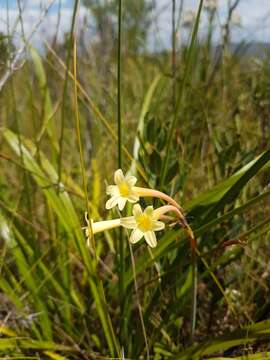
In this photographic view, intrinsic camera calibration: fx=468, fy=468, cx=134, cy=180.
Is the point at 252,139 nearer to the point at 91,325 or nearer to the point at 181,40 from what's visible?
the point at 181,40

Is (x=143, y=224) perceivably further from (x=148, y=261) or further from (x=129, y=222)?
(x=148, y=261)

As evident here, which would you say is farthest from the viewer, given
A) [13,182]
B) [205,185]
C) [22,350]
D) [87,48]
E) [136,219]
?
[87,48]

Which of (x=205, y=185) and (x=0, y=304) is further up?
(x=205, y=185)

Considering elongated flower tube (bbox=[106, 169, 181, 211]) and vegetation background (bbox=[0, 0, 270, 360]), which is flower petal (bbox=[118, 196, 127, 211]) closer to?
elongated flower tube (bbox=[106, 169, 181, 211])

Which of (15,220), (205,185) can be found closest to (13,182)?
(15,220)

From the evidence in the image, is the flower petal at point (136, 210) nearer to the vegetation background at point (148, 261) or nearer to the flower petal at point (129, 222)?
the flower petal at point (129, 222)

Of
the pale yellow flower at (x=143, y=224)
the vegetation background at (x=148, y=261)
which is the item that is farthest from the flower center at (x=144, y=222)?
the vegetation background at (x=148, y=261)

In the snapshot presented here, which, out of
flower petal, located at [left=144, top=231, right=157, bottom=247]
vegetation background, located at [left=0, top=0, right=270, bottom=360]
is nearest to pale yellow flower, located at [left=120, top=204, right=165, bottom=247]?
flower petal, located at [left=144, top=231, right=157, bottom=247]
